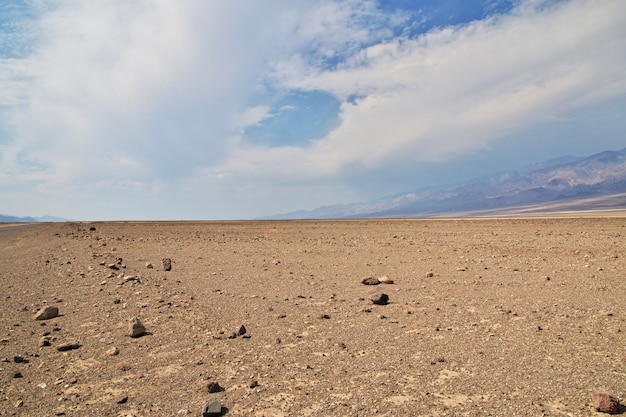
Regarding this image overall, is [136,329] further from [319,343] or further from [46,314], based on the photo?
[319,343]

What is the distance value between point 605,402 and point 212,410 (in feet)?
12.0

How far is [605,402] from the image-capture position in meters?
3.42

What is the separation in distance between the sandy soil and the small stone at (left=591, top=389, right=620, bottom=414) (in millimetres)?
113

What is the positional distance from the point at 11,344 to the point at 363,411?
5.15 m

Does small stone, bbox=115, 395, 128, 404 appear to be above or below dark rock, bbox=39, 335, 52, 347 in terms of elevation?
below

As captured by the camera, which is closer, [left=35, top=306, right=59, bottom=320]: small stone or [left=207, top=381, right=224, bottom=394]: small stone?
[left=207, top=381, right=224, bottom=394]: small stone

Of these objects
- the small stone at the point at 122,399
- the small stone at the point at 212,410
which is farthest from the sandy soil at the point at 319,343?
the small stone at the point at 212,410

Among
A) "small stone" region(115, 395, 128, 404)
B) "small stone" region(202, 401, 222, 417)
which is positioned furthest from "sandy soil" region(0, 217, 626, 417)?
"small stone" region(202, 401, 222, 417)

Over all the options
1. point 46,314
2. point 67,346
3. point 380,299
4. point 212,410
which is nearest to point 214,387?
point 212,410

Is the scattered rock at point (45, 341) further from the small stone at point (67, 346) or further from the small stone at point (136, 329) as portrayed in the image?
the small stone at point (136, 329)

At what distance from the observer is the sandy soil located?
380cm

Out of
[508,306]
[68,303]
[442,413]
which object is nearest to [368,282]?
[508,306]

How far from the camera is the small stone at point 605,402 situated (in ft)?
11.1

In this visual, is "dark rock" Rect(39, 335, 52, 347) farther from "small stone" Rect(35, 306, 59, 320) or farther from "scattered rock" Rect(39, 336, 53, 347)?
"small stone" Rect(35, 306, 59, 320)
